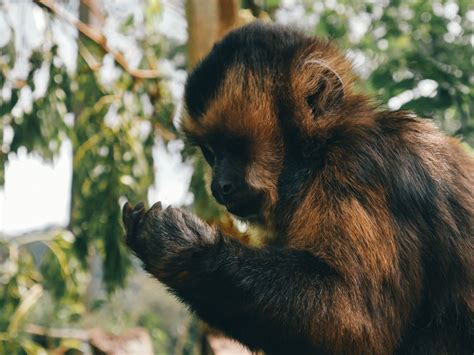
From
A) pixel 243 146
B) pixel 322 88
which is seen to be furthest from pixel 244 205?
pixel 322 88

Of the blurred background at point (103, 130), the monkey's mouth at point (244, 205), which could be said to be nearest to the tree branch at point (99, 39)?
the blurred background at point (103, 130)

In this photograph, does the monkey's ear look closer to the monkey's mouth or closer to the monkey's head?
the monkey's head

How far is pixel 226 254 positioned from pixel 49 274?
455 centimetres

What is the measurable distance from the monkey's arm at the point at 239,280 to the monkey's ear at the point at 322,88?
956 millimetres

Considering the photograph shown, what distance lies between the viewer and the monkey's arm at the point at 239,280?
3457 millimetres

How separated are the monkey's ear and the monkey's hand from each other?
3.32 feet

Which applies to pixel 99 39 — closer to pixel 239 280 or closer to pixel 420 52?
pixel 420 52

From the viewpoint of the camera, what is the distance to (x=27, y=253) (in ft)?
27.2

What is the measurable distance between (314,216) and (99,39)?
460cm

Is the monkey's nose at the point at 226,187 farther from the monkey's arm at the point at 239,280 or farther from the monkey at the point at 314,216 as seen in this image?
the monkey's arm at the point at 239,280

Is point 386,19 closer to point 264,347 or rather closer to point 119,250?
point 119,250

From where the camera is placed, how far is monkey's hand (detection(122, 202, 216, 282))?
3514 millimetres

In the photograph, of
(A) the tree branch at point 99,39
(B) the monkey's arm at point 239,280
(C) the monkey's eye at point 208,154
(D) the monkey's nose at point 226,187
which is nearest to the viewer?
(B) the monkey's arm at point 239,280

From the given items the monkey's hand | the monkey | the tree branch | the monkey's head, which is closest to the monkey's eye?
the monkey
